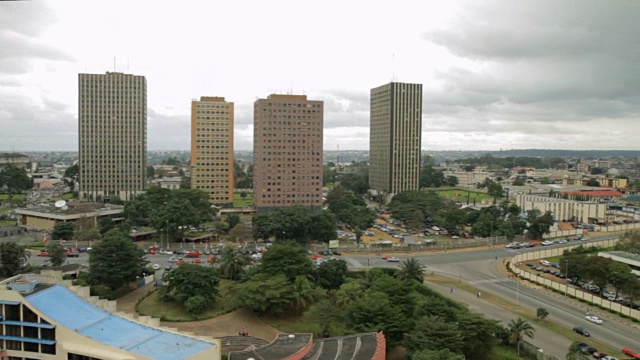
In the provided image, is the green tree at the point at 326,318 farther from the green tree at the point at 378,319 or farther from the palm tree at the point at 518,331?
the palm tree at the point at 518,331

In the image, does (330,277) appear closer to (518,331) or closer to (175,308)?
(175,308)

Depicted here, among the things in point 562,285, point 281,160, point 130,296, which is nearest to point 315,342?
point 130,296

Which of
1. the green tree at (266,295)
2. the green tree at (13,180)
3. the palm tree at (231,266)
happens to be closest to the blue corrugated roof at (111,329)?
the green tree at (266,295)

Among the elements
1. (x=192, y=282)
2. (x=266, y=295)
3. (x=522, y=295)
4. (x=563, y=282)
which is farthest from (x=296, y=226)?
(x=563, y=282)

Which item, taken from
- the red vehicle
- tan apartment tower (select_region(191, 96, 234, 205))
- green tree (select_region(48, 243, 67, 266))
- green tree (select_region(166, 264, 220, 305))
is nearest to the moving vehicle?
green tree (select_region(48, 243, 67, 266))

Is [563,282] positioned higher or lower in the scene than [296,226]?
lower

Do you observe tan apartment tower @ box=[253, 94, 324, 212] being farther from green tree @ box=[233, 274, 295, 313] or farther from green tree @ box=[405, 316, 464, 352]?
green tree @ box=[405, 316, 464, 352]

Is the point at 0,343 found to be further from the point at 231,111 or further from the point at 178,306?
the point at 231,111
